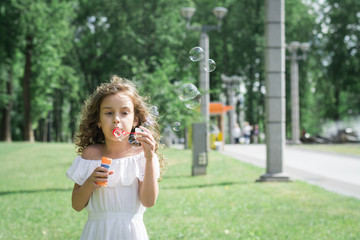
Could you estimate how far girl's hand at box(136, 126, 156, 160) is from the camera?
2605 millimetres

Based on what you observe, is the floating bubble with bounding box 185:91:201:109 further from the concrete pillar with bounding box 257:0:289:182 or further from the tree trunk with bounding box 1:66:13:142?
the tree trunk with bounding box 1:66:13:142

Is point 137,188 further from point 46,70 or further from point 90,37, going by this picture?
point 90,37

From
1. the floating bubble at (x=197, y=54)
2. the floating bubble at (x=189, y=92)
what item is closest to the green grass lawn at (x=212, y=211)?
the floating bubble at (x=189, y=92)

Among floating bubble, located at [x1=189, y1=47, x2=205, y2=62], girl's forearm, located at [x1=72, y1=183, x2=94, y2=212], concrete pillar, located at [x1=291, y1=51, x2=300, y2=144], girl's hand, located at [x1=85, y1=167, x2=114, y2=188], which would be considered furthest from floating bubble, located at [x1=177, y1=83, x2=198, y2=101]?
concrete pillar, located at [x1=291, y1=51, x2=300, y2=144]

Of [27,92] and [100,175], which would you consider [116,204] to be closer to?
[100,175]

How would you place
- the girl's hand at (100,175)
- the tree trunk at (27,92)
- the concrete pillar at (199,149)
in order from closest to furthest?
the girl's hand at (100,175), the concrete pillar at (199,149), the tree trunk at (27,92)

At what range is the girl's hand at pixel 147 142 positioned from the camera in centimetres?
261

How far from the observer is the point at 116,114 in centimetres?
280

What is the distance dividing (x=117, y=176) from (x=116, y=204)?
163 mm

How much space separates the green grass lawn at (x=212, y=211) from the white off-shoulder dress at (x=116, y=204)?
9.18ft

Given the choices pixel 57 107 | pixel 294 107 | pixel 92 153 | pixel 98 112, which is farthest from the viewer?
pixel 57 107

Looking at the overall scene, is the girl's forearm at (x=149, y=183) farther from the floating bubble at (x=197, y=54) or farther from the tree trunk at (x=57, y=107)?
the tree trunk at (x=57, y=107)

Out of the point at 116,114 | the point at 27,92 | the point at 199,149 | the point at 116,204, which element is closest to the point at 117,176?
the point at 116,204

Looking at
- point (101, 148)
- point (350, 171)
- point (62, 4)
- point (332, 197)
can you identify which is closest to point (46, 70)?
point (62, 4)
